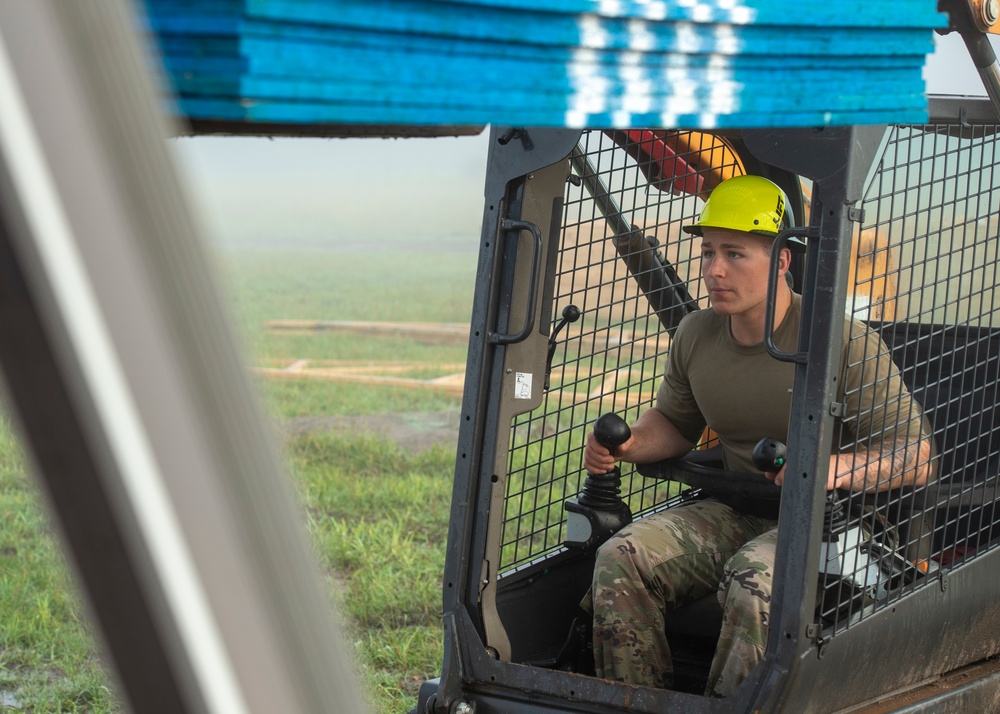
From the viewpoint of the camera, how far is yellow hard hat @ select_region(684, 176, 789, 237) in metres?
3.06

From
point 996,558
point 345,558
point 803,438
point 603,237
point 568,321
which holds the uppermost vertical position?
point 603,237

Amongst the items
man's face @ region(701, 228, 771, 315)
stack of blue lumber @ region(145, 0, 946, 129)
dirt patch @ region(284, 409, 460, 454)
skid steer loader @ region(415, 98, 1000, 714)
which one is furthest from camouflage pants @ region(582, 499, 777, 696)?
dirt patch @ region(284, 409, 460, 454)

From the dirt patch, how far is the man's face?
5279 millimetres

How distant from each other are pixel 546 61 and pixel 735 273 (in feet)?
6.74

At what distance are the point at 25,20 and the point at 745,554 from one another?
8.13 feet

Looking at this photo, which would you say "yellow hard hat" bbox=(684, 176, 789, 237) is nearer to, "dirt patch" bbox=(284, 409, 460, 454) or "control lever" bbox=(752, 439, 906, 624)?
"control lever" bbox=(752, 439, 906, 624)

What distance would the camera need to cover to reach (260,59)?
0.92 m

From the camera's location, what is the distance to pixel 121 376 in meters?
0.57

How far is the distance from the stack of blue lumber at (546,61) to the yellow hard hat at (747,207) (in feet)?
4.58

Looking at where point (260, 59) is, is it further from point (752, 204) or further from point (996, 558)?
point (996, 558)

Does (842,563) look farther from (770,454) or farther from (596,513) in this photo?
(596,513)

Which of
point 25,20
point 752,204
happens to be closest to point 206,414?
point 25,20

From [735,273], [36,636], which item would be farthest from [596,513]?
[36,636]

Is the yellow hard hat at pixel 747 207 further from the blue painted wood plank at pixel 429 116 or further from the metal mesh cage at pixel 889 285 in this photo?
the blue painted wood plank at pixel 429 116
